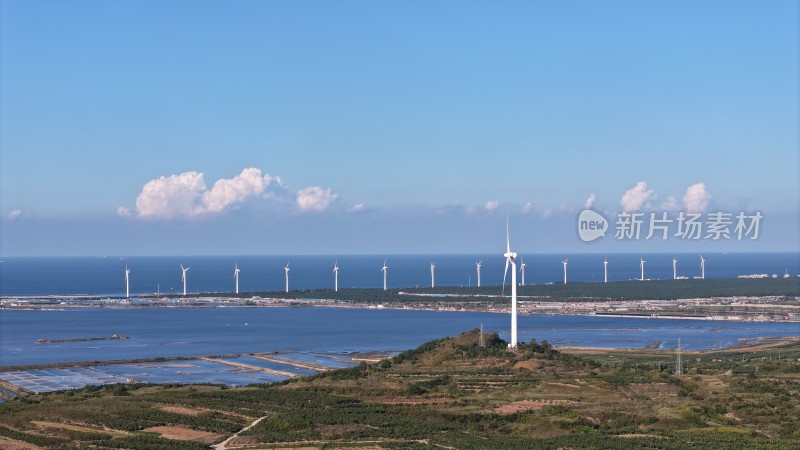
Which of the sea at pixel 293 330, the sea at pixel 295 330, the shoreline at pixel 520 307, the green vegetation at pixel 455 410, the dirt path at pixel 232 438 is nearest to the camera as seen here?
the dirt path at pixel 232 438

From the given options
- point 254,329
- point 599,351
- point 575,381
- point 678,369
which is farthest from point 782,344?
point 254,329

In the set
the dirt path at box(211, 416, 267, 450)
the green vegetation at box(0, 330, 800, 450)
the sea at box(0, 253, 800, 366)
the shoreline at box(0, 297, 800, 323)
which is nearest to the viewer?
the dirt path at box(211, 416, 267, 450)

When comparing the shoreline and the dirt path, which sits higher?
the shoreline

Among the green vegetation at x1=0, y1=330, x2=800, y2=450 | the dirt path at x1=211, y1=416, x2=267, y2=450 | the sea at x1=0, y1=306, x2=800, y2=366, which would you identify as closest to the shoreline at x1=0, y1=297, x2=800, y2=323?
the sea at x1=0, y1=306, x2=800, y2=366

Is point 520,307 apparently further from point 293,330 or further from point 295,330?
point 293,330

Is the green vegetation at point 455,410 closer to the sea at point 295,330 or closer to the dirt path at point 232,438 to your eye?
the dirt path at point 232,438

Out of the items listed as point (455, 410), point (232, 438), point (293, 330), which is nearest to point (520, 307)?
point (293, 330)

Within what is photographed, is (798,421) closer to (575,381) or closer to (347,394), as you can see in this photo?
(575,381)

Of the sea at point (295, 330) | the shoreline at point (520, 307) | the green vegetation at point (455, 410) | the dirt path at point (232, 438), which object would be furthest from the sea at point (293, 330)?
the dirt path at point (232, 438)

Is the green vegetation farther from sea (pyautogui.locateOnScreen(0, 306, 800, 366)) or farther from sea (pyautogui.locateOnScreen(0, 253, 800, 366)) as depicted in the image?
sea (pyautogui.locateOnScreen(0, 253, 800, 366))
